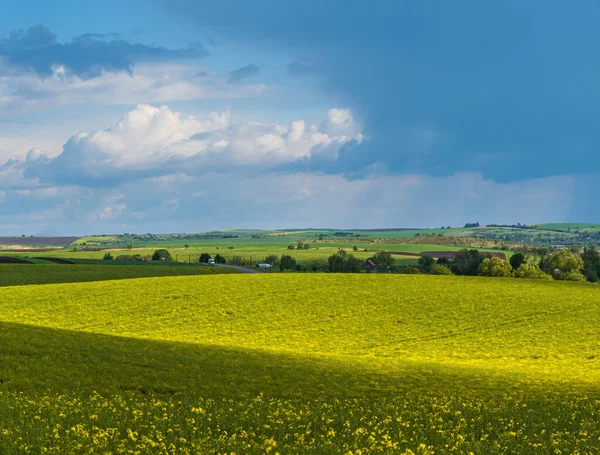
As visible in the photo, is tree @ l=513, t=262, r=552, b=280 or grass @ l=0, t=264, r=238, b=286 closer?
grass @ l=0, t=264, r=238, b=286

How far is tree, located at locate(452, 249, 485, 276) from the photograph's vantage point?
164m

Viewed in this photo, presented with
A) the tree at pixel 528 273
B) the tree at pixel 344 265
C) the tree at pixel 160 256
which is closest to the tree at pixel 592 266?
the tree at pixel 528 273

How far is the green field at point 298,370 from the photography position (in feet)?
58.2

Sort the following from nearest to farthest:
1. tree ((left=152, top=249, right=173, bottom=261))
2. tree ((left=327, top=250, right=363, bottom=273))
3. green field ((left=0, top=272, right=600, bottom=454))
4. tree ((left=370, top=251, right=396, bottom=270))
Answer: green field ((left=0, top=272, right=600, bottom=454)) < tree ((left=327, top=250, right=363, bottom=273)) < tree ((left=370, top=251, right=396, bottom=270)) < tree ((left=152, top=249, right=173, bottom=261))

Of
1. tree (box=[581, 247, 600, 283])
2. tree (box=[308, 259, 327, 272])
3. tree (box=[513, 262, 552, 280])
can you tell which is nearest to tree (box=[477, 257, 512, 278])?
tree (box=[513, 262, 552, 280])

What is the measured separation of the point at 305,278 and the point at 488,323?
1089 inches

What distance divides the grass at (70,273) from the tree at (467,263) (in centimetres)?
8771

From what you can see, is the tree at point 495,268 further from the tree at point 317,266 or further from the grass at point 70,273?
the grass at point 70,273

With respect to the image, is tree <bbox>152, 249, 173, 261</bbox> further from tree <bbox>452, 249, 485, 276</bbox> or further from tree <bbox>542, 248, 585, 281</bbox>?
tree <bbox>542, 248, 585, 281</bbox>

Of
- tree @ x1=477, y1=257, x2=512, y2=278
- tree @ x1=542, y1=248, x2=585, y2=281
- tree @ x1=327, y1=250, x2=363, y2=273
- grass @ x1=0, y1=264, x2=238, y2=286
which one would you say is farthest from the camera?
tree @ x1=327, y1=250, x2=363, y2=273

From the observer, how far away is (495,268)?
140m

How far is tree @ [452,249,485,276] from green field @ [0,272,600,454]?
325 feet

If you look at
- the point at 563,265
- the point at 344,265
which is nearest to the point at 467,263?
the point at 563,265

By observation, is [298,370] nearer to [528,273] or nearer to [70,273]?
[70,273]
